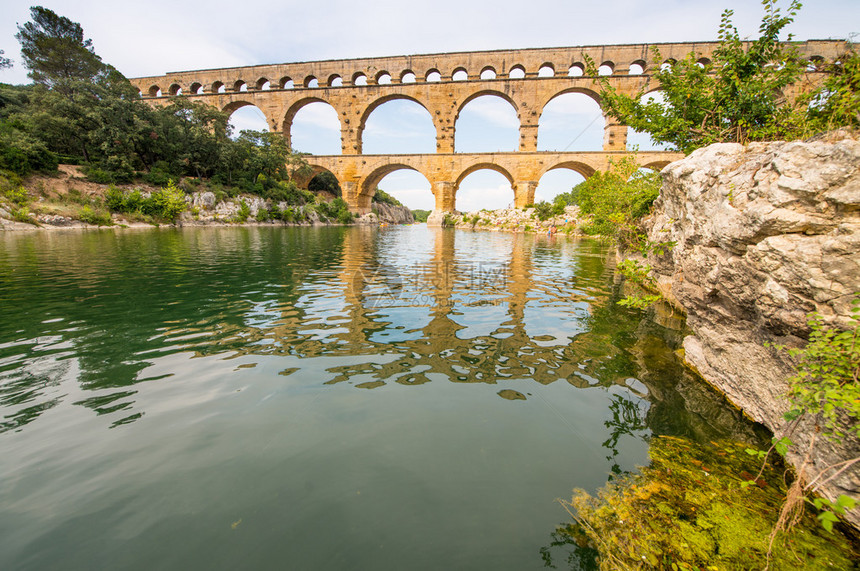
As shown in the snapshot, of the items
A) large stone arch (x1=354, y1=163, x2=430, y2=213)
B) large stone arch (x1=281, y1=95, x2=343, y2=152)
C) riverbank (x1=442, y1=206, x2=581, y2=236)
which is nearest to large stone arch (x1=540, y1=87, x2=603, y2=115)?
riverbank (x1=442, y1=206, x2=581, y2=236)

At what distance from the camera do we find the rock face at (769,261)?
83.4 inches

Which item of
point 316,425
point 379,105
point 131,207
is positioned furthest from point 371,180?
point 316,425

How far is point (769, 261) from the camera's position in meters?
2.52

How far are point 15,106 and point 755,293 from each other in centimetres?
5698

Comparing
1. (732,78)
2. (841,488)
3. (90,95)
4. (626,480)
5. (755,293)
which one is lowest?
(626,480)

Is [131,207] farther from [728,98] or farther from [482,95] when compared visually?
[728,98]

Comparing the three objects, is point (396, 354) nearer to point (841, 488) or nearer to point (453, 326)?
point (453, 326)

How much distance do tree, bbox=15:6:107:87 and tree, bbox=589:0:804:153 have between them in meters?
58.4

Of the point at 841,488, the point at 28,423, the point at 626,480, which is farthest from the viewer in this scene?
the point at 28,423

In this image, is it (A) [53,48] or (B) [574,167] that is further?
(A) [53,48]

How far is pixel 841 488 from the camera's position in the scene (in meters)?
1.95

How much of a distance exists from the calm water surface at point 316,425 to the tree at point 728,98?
3.03 m

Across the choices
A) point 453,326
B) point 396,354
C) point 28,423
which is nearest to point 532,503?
point 396,354

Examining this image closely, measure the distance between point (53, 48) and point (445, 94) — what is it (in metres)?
46.7
